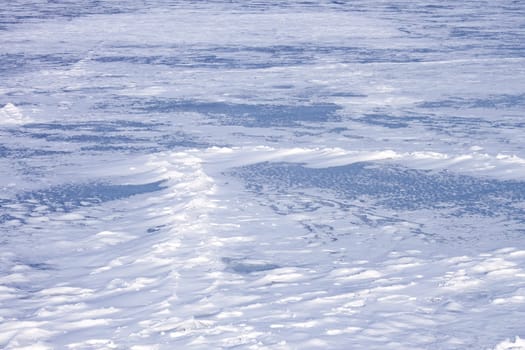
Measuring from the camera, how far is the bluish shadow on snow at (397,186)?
466 cm

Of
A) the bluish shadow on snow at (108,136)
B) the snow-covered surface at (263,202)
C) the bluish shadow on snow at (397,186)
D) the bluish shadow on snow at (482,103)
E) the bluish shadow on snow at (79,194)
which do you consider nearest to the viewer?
the snow-covered surface at (263,202)

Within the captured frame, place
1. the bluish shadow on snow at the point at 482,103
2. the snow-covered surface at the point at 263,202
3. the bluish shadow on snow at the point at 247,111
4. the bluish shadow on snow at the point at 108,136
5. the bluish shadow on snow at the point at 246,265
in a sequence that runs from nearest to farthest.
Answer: the snow-covered surface at the point at 263,202, the bluish shadow on snow at the point at 246,265, the bluish shadow on snow at the point at 108,136, the bluish shadow on snow at the point at 247,111, the bluish shadow on snow at the point at 482,103

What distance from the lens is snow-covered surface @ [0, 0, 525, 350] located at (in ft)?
A: 11.1

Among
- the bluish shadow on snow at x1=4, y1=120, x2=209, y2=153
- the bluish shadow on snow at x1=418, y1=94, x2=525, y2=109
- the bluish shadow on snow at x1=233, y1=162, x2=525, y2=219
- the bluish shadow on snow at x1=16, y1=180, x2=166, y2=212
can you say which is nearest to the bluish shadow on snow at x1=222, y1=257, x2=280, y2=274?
the bluish shadow on snow at x1=233, y1=162, x2=525, y2=219

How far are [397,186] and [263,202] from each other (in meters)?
0.79

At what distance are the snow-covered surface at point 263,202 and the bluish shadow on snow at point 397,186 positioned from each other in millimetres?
19

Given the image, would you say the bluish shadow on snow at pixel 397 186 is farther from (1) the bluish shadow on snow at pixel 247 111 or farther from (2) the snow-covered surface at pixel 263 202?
(1) the bluish shadow on snow at pixel 247 111

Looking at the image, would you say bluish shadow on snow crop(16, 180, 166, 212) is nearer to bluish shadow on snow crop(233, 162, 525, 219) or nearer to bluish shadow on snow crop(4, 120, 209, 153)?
bluish shadow on snow crop(233, 162, 525, 219)

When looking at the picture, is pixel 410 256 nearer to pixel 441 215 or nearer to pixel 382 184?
pixel 441 215

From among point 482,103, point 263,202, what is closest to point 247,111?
point 482,103

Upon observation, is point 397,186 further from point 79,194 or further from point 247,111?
point 247,111

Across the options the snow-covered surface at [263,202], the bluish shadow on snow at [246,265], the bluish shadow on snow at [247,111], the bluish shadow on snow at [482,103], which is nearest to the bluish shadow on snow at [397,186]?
the snow-covered surface at [263,202]

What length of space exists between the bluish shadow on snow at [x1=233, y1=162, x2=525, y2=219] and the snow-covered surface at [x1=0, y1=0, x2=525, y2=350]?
0.02 meters

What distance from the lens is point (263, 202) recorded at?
477cm
